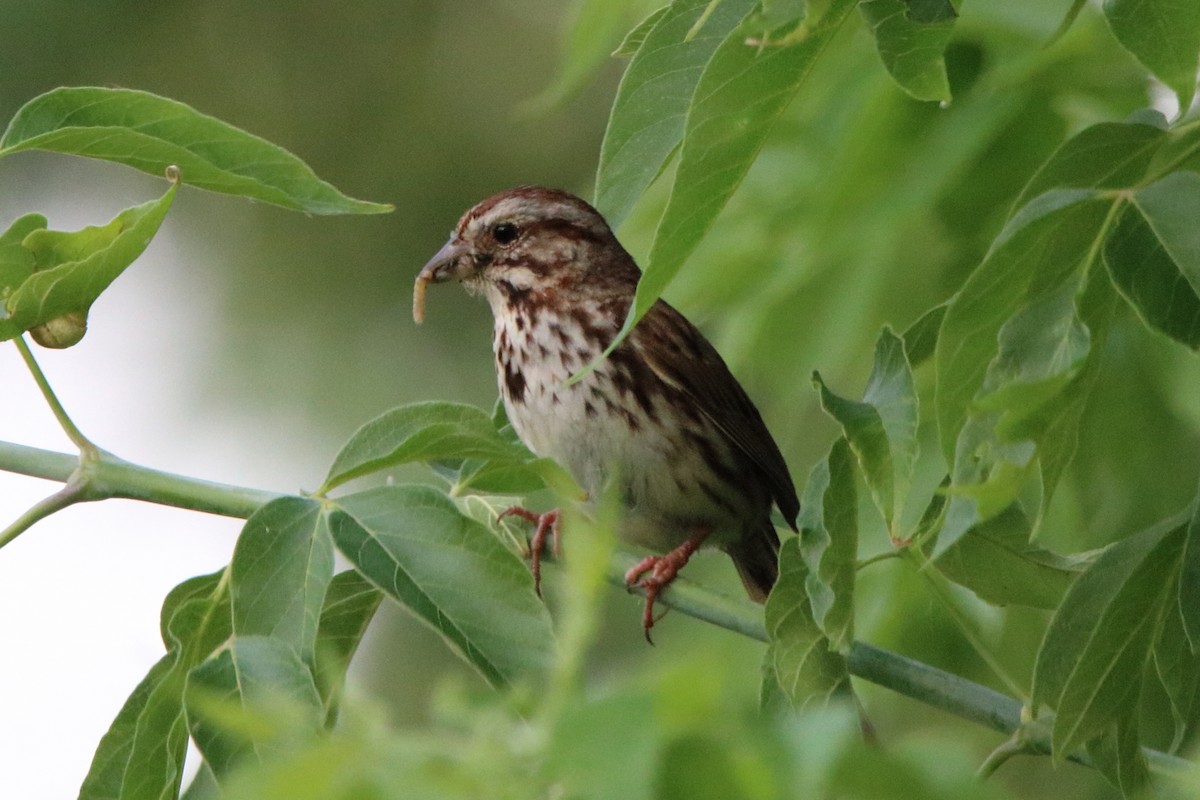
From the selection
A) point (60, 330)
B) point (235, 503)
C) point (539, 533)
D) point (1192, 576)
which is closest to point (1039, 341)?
point (1192, 576)

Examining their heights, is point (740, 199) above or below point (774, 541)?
above

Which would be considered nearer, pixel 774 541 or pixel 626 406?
pixel 626 406

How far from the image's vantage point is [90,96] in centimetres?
226

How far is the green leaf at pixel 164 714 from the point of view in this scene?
212cm

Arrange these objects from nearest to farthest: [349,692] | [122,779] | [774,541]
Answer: [349,692] → [122,779] → [774,541]

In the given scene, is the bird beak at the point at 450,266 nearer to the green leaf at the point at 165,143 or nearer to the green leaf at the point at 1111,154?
the green leaf at the point at 165,143

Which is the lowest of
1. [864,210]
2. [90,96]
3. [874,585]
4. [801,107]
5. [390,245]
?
[874,585]

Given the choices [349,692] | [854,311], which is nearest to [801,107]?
[854,311]

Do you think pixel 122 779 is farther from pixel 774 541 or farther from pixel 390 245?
pixel 390 245

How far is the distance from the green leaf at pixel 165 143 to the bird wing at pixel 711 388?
1.92 metres

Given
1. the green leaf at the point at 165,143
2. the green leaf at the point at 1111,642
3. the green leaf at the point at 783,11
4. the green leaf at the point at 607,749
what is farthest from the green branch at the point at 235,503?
the green leaf at the point at 607,749

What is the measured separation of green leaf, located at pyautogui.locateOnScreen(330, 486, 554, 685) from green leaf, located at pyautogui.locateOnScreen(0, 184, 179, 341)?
0.41m

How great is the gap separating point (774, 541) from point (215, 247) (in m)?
5.21

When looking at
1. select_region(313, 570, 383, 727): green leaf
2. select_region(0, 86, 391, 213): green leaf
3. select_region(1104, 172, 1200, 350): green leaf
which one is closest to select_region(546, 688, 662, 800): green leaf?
select_region(1104, 172, 1200, 350): green leaf
